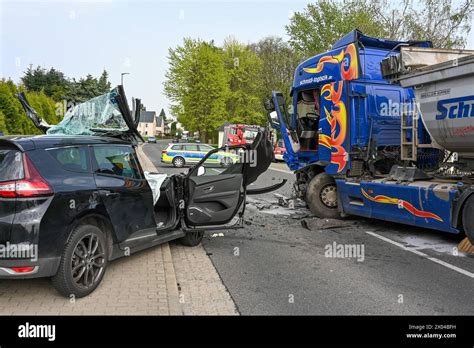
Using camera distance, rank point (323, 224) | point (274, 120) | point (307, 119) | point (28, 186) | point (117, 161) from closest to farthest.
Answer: point (28, 186) < point (117, 161) < point (323, 224) < point (307, 119) < point (274, 120)

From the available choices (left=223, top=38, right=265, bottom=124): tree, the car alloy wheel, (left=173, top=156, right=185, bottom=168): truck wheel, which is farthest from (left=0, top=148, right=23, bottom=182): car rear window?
(left=223, top=38, right=265, bottom=124): tree

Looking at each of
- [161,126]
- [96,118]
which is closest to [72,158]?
[96,118]

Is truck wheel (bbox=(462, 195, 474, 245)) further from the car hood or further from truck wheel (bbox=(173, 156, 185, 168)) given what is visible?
truck wheel (bbox=(173, 156, 185, 168))

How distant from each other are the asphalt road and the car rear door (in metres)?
1.23

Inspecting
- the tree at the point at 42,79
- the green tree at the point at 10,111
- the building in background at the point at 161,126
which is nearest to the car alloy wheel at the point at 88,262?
the green tree at the point at 10,111

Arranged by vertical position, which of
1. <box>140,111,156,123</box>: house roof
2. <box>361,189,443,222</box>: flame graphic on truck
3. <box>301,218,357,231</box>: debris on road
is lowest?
<box>301,218,357,231</box>: debris on road

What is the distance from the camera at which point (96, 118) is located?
19.8ft

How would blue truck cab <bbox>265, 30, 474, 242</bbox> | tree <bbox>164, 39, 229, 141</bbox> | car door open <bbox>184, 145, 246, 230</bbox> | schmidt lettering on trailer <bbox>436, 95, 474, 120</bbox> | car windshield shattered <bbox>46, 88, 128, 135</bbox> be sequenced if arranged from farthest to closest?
tree <bbox>164, 39, 229, 141</bbox>, blue truck cab <bbox>265, 30, 474, 242</bbox>, car door open <bbox>184, 145, 246, 230</bbox>, schmidt lettering on trailer <bbox>436, 95, 474, 120</bbox>, car windshield shattered <bbox>46, 88, 128, 135</bbox>

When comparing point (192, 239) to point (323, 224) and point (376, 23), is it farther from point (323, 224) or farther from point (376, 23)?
point (376, 23)

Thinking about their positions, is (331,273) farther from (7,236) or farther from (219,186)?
(7,236)

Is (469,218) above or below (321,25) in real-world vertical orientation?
below

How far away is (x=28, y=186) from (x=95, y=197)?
28.9 inches

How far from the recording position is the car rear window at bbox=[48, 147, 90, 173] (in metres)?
4.29
